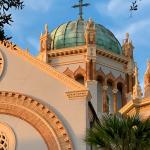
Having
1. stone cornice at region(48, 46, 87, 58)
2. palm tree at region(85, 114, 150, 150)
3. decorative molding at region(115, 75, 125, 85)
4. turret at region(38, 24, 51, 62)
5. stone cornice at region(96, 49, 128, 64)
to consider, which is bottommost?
palm tree at region(85, 114, 150, 150)

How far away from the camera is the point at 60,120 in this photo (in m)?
29.2

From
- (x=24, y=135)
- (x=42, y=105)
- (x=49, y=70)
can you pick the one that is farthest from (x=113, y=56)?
(x=24, y=135)

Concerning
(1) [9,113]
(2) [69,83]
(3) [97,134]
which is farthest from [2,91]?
(3) [97,134]

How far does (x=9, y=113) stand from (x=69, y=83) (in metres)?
3.49

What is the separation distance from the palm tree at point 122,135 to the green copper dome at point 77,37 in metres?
23.6

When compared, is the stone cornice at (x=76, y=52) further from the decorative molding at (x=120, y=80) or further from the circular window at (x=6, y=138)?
the circular window at (x=6, y=138)

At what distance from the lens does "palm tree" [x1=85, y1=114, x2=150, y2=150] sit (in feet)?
66.3

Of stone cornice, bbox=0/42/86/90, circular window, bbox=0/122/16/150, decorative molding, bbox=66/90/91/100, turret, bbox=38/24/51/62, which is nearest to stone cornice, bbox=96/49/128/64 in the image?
turret, bbox=38/24/51/62

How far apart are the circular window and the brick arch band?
795 millimetres

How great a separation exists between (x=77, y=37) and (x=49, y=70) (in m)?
14.4

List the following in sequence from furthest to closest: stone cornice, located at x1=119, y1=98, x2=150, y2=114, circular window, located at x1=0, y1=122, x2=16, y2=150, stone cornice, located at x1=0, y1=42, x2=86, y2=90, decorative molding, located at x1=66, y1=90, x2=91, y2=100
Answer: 1. stone cornice, located at x1=119, y1=98, x2=150, y2=114
2. stone cornice, located at x1=0, y1=42, x2=86, y2=90
3. decorative molding, located at x1=66, y1=90, x2=91, y2=100
4. circular window, located at x1=0, y1=122, x2=16, y2=150

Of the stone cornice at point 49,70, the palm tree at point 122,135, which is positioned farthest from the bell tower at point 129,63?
the palm tree at point 122,135

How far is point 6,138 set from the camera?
→ 29.5 metres

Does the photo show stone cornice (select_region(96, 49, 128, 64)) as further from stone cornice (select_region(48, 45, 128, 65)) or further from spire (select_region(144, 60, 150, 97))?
spire (select_region(144, 60, 150, 97))
